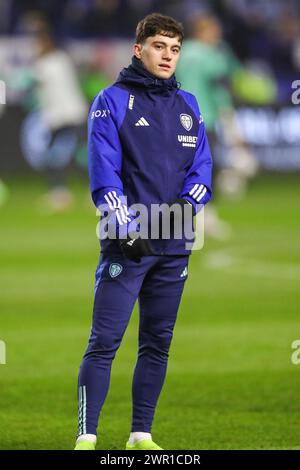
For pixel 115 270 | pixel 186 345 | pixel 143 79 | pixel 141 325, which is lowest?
pixel 186 345

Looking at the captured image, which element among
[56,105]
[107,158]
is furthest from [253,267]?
[56,105]

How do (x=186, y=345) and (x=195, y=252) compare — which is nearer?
(x=186, y=345)

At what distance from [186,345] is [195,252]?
18.3 ft

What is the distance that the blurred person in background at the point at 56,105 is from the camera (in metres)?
21.8

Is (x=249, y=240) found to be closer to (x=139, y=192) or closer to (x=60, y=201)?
(x=60, y=201)

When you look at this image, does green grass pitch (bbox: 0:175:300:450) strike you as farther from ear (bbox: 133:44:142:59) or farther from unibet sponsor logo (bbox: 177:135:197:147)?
ear (bbox: 133:44:142:59)

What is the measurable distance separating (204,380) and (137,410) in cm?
214

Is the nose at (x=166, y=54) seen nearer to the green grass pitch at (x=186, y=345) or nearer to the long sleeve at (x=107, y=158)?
the long sleeve at (x=107, y=158)

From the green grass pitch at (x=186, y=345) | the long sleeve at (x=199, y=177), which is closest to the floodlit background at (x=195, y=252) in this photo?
the green grass pitch at (x=186, y=345)

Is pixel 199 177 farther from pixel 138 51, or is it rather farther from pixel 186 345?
pixel 186 345

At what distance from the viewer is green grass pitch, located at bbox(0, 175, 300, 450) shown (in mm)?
7180

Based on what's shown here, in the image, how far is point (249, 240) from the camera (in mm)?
16266

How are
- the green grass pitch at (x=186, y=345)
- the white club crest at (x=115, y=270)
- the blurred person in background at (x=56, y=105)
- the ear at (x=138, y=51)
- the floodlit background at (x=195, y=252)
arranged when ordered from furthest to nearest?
the blurred person in background at (x=56, y=105) < the floodlit background at (x=195, y=252) < the green grass pitch at (x=186, y=345) < the ear at (x=138, y=51) < the white club crest at (x=115, y=270)

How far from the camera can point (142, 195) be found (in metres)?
6.27
